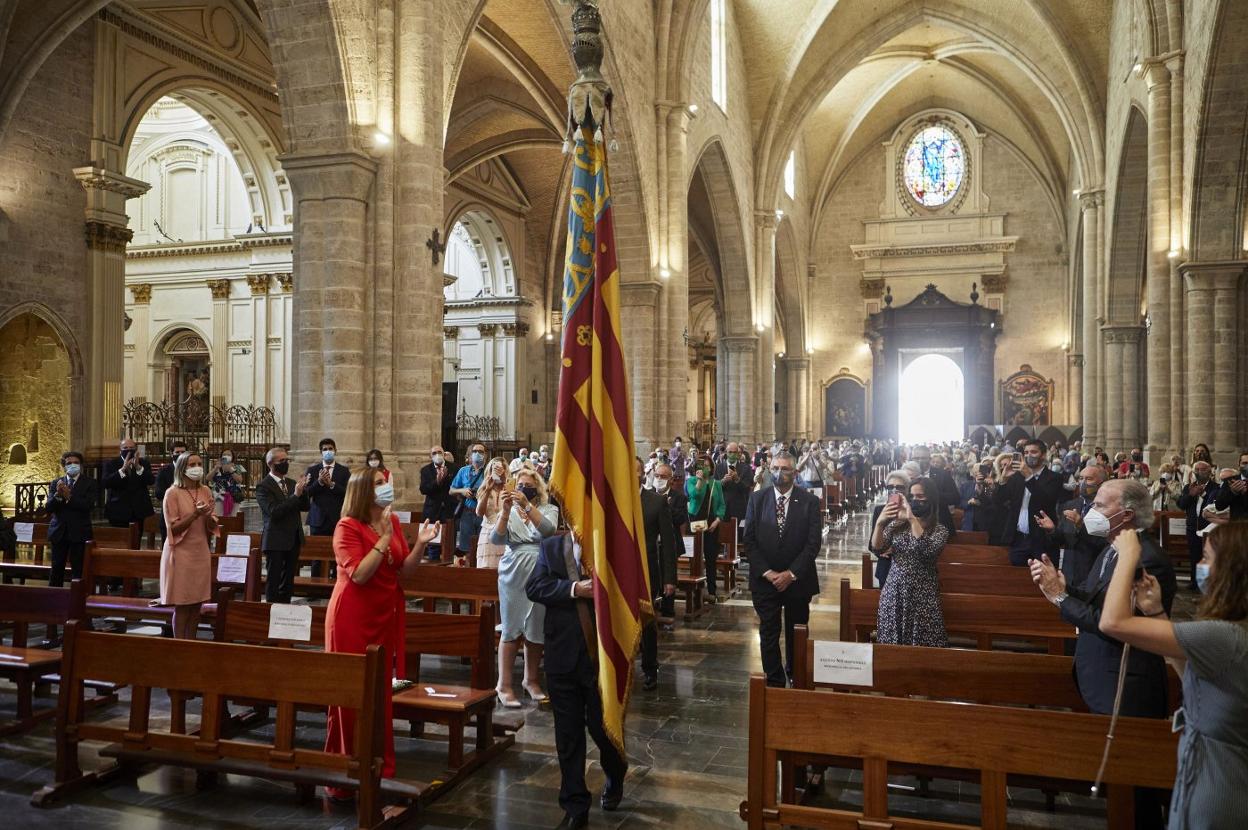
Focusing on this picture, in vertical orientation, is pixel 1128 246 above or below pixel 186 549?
above

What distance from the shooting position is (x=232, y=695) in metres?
4.39

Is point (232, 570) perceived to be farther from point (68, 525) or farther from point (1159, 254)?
point (1159, 254)

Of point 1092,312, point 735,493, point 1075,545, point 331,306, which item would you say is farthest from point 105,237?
point 1092,312

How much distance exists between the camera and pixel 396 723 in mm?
6125

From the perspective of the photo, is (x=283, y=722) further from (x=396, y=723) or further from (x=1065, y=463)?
(x=1065, y=463)

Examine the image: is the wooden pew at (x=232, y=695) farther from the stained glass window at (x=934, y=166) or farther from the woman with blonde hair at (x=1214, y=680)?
the stained glass window at (x=934, y=166)

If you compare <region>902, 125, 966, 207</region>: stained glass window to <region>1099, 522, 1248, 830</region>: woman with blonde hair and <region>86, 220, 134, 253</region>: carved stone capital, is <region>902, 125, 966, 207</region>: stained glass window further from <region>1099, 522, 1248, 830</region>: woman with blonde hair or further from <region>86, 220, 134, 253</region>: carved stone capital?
<region>1099, 522, 1248, 830</region>: woman with blonde hair

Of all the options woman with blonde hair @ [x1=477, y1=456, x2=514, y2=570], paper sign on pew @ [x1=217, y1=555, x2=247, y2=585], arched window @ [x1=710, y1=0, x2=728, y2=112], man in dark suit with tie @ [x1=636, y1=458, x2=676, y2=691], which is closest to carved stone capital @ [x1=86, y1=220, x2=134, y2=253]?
paper sign on pew @ [x1=217, y1=555, x2=247, y2=585]

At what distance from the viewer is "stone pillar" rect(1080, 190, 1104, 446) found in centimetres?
2548

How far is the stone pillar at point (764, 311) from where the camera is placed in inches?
1113

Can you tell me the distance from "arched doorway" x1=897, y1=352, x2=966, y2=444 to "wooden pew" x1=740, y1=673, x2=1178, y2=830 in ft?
114

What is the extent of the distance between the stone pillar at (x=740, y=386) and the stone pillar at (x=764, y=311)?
34 centimetres

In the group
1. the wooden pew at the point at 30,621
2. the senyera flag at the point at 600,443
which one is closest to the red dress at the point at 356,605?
the senyera flag at the point at 600,443

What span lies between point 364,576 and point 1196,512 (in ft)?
33.5
